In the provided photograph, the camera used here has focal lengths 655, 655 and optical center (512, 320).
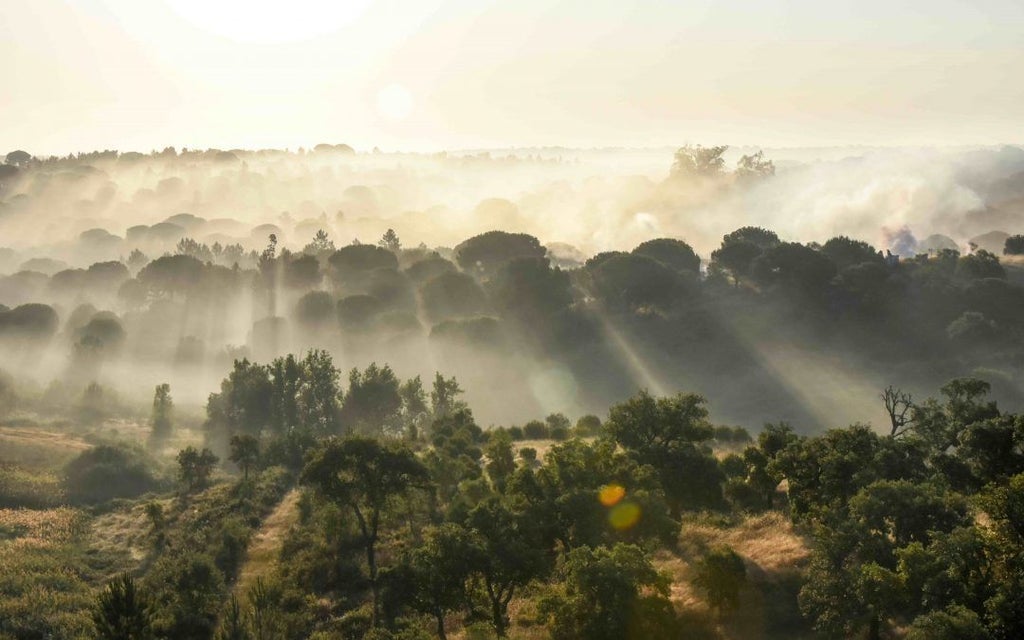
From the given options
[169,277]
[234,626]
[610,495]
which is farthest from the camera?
[169,277]

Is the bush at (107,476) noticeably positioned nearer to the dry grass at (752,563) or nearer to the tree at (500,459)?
the tree at (500,459)

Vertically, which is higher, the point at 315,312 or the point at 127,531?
the point at 315,312

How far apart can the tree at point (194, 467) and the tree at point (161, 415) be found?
28.3 meters

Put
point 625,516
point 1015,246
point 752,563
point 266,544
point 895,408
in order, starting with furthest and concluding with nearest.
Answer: point 1015,246 → point 895,408 → point 266,544 → point 625,516 → point 752,563

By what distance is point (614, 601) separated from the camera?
30297mm

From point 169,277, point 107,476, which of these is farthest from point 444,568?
point 169,277

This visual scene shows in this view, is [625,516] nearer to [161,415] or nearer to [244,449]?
[244,449]

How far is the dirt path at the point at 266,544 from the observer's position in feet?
154

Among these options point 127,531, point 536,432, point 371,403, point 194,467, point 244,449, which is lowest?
point 127,531

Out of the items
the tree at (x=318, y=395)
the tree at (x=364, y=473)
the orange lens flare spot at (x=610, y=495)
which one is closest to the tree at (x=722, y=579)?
the orange lens flare spot at (x=610, y=495)

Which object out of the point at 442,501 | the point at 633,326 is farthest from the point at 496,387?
the point at 442,501

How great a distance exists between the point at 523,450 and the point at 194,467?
35.2m

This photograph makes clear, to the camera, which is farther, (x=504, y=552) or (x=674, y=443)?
(x=674, y=443)

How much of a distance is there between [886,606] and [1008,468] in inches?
544
